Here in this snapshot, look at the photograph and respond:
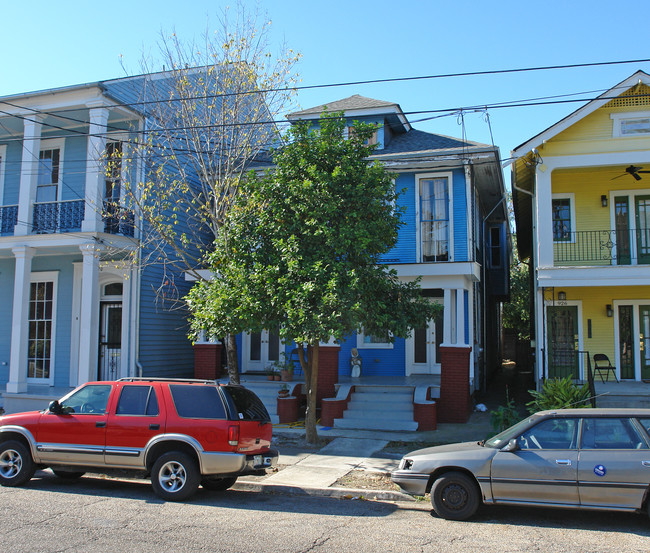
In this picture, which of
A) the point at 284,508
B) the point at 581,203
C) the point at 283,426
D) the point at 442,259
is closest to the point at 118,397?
the point at 284,508

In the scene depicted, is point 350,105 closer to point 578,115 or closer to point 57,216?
point 578,115

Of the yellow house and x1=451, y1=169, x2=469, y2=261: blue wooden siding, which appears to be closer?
the yellow house

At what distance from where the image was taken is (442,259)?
15367 mm

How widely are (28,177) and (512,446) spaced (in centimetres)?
1405

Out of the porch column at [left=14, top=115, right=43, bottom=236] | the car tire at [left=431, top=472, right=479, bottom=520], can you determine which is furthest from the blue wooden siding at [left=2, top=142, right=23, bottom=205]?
the car tire at [left=431, top=472, right=479, bottom=520]

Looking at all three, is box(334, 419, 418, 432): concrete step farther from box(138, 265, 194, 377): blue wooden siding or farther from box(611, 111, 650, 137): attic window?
box(611, 111, 650, 137): attic window

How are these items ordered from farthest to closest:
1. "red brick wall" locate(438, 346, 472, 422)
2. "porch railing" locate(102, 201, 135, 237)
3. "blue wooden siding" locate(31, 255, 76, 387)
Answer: "blue wooden siding" locate(31, 255, 76, 387), "porch railing" locate(102, 201, 135, 237), "red brick wall" locate(438, 346, 472, 422)

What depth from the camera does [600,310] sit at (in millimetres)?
15703

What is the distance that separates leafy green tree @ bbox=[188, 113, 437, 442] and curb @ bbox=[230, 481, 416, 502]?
98.8 inches

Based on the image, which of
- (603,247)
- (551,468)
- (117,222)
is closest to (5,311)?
(117,222)

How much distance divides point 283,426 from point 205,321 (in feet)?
13.2

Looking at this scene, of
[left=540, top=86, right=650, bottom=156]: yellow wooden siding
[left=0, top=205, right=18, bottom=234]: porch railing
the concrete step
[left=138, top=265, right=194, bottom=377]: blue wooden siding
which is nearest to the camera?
the concrete step

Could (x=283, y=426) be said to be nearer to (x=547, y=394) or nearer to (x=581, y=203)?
(x=547, y=394)

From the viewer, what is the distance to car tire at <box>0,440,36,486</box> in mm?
8281
